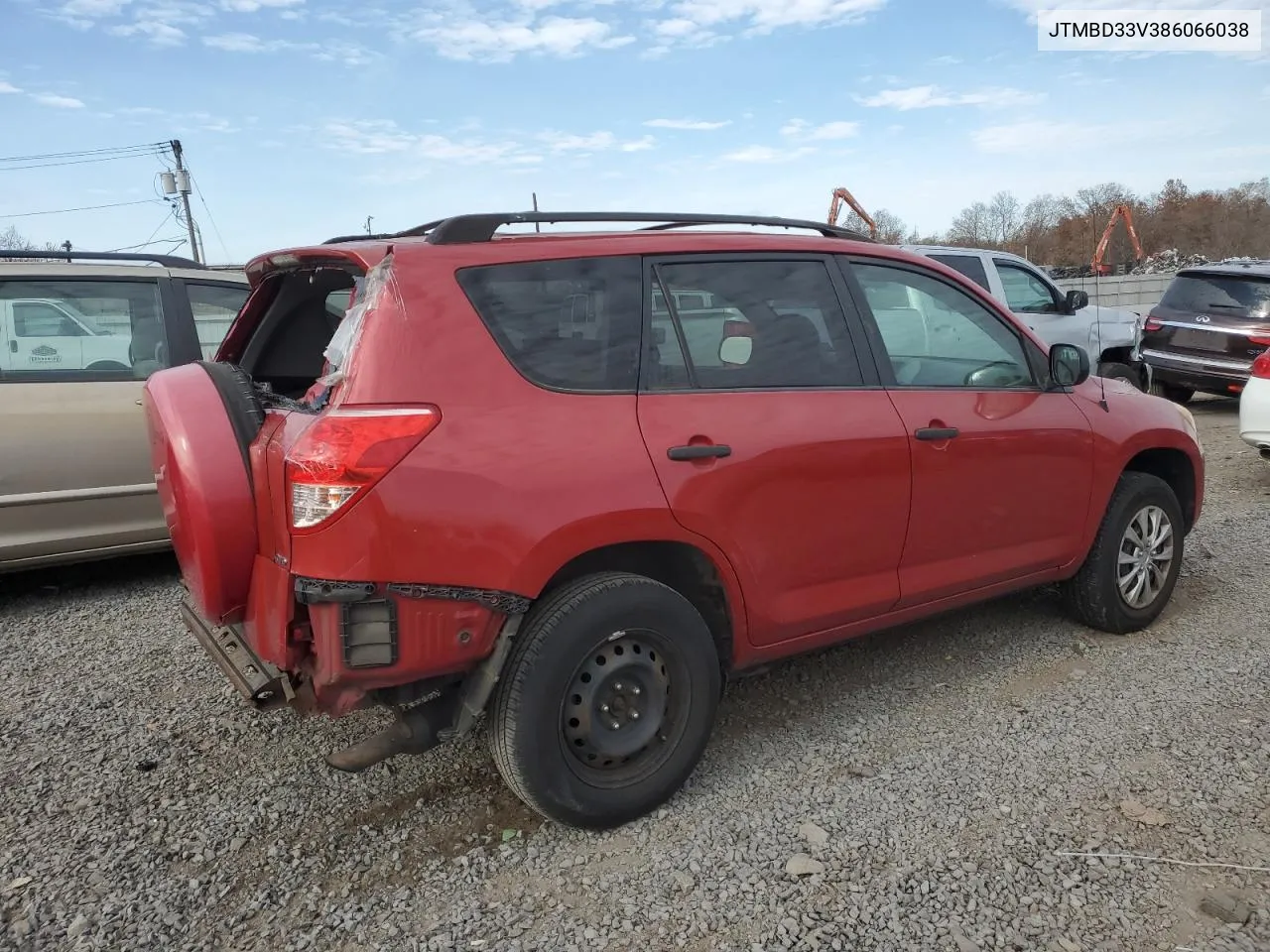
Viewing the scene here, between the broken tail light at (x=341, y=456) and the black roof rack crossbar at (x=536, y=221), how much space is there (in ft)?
2.02

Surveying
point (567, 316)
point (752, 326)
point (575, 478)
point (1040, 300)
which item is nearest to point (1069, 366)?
point (752, 326)

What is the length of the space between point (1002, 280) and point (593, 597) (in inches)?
299

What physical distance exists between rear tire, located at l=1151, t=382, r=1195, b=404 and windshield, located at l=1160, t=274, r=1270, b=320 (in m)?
1.02

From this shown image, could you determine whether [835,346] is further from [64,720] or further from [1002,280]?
[1002,280]

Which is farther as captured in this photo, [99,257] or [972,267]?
[972,267]

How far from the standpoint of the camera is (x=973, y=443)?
3.54m

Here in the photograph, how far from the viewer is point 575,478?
2.63 meters

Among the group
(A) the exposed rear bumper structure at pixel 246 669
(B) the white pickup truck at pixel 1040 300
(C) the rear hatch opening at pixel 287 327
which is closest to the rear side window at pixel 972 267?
(B) the white pickup truck at pixel 1040 300

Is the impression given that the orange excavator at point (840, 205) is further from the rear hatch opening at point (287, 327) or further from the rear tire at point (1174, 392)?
the rear hatch opening at point (287, 327)

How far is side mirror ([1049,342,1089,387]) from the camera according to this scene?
12.7 feet

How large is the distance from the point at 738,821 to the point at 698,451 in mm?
1144

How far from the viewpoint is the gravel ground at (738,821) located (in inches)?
95.8

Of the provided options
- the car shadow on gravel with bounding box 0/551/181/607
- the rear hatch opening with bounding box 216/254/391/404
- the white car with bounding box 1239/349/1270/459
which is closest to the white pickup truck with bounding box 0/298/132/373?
the car shadow on gravel with bounding box 0/551/181/607

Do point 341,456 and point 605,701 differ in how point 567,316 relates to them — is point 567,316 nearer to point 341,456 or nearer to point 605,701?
point 341,456
